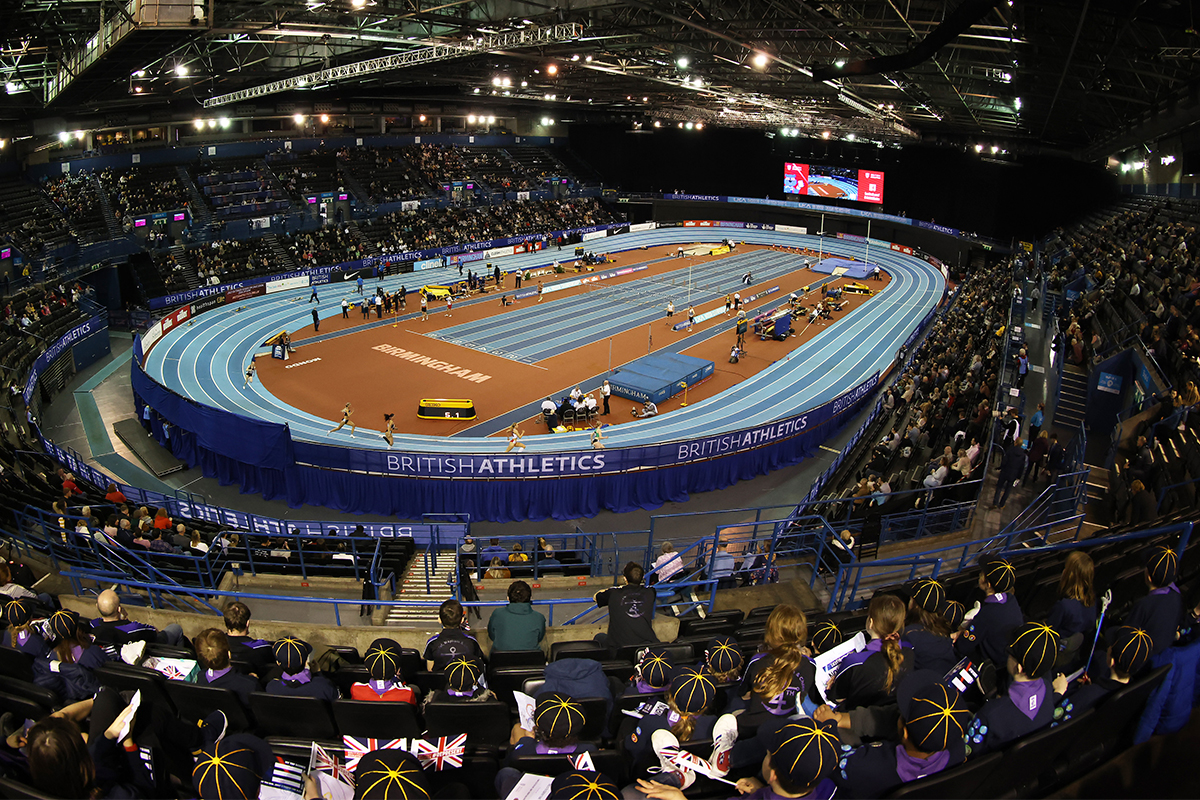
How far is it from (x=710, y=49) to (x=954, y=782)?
30495 millimetres

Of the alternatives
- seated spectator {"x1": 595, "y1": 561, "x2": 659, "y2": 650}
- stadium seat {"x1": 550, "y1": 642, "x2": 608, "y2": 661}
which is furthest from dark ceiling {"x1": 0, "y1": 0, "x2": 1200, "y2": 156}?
stadium seat {"x1": 550, "y1": 642, "x2": 608, "y2": 661}

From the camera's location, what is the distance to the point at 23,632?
22.0 ft

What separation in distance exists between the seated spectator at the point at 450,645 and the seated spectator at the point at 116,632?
9.11ft

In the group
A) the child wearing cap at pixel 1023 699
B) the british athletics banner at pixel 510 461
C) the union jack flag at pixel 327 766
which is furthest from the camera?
the british athletics banner at pixel 510 461

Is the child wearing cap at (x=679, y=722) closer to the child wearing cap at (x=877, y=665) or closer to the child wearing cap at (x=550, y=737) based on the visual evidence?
the child wearing cap at (x=550, y=737)

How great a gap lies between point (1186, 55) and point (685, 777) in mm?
20374

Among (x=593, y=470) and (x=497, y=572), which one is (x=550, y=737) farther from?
(x=593, y=470)

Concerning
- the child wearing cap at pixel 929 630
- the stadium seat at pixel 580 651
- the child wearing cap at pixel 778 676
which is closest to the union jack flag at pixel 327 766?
the stadium seat at pixel 580 651

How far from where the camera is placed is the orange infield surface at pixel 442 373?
29.1 meters

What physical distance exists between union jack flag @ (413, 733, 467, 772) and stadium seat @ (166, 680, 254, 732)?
162cm

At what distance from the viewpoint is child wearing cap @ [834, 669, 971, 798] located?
462 cm

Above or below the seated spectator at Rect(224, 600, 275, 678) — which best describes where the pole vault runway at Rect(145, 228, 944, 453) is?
below

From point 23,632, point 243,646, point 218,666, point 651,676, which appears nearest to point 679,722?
point 651,676

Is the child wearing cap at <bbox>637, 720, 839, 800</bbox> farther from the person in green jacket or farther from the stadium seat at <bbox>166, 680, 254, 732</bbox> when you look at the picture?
the stadium seat at <bbox>166, 680, 254, 732</bbox>
